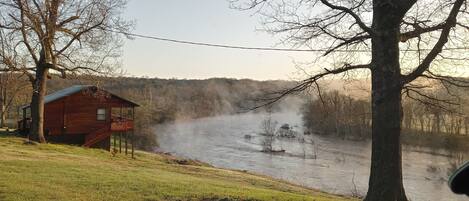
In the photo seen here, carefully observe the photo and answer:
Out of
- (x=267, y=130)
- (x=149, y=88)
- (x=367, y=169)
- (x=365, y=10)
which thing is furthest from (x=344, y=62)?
(x=149, y=88)

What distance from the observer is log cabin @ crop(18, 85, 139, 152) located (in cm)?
4078

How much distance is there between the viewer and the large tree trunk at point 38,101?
1282 inches

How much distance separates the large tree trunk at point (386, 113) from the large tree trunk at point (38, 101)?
2676 cm

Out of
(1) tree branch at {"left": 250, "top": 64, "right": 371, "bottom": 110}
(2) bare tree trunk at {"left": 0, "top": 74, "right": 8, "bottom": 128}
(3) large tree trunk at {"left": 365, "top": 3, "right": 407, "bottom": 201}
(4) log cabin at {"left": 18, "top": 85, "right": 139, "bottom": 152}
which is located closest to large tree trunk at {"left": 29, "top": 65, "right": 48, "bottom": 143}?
(4) log cabin at {"left": 18, "top": 85, "right": 139, "bottom": 152}

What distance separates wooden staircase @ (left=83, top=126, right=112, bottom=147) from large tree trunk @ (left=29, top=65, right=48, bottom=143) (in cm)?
820

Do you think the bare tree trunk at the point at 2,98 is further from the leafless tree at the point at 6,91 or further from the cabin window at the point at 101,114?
the cabin window at the point at 101,114

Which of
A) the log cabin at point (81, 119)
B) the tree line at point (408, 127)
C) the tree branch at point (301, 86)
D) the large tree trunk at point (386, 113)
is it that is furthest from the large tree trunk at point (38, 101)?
the large tree trunk at point (386, 113)

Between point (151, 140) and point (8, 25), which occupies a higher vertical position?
point (8, 25)

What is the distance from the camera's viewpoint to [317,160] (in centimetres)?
4825

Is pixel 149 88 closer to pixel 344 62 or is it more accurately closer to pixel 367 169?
pixel 367 169

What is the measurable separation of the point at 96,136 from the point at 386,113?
3586cm

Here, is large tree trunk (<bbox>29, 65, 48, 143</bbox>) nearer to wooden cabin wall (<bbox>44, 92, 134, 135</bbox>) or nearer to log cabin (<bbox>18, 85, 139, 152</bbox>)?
log cabin (<bbox>18, 85, 139, 152</bbox>)

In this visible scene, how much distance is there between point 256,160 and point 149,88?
90953mm

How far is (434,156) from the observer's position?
165 ft
